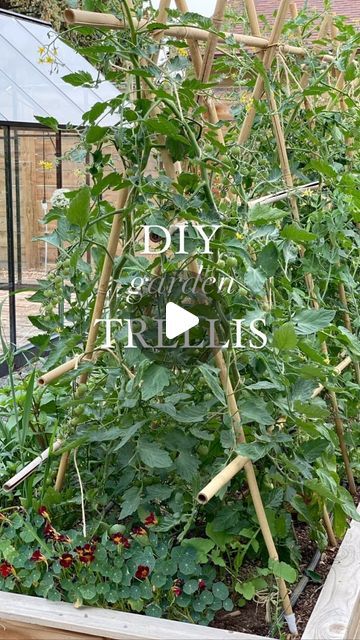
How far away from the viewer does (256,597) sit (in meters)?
1.65

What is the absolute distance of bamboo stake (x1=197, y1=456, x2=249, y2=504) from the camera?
1.33m

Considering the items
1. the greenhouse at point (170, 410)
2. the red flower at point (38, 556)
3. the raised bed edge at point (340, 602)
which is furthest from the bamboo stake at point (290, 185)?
the red flower at point (38, 556)

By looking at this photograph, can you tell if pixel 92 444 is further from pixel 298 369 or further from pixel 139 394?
pixel 298 369

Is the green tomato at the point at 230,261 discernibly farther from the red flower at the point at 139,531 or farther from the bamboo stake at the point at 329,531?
the bamboo stake at the point at 329,531

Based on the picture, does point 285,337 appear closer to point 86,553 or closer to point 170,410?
point 170,410

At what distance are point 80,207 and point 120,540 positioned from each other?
643 mm

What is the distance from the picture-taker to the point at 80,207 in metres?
1.43

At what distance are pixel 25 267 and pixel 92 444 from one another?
16.2ft

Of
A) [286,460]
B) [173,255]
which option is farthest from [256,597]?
[173,255]

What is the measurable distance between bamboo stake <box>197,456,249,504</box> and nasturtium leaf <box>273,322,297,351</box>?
223 mm

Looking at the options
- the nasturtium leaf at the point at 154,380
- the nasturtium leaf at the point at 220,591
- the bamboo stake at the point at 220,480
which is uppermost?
the nasturtium leaf at the point at 154,380

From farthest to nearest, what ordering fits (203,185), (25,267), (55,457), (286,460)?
(25,267)
(55,457)
(286,460)
(203,185)

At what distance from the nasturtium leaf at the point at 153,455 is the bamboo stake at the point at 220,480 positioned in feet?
0.31

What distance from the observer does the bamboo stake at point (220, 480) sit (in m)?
1.33
